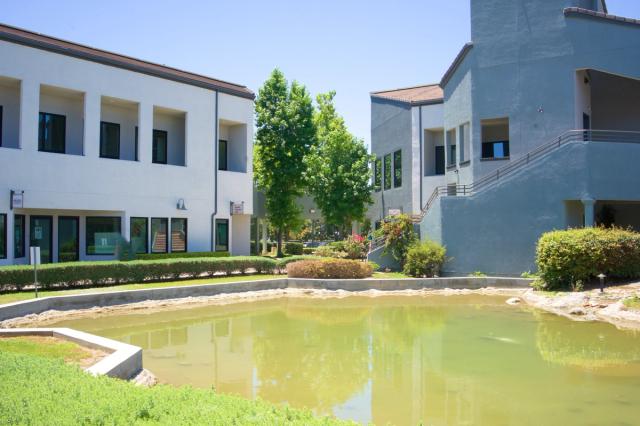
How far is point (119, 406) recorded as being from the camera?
18.1 feet

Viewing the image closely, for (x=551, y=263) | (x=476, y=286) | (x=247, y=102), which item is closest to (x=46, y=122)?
(x=247, y=102)

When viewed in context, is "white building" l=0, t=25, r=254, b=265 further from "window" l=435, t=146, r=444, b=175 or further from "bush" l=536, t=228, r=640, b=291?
"bush" l=536, t=228, r=640, b=291

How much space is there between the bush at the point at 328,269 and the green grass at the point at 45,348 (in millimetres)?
12647

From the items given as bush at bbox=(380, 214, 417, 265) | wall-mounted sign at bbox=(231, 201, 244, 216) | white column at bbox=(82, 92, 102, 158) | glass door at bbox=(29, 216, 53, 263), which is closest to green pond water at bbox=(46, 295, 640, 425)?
glass door at bbox=(29, 216, 53, 263)

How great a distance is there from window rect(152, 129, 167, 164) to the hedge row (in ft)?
19.1

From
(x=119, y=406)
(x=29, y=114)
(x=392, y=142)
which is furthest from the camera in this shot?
(x=392, y=142)

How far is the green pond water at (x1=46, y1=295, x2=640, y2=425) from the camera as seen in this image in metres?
8.39

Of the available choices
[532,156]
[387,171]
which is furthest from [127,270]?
[387,171]

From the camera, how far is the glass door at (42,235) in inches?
821

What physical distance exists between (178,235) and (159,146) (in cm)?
425

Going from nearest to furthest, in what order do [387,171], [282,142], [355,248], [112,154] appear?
[112,154] < [355,248] < [282,142] < [387,171]

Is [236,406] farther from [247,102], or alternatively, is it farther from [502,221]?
[247,102]

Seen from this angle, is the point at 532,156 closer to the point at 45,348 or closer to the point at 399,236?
the point at 399,236

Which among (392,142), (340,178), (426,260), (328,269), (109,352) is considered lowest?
(109,352)
